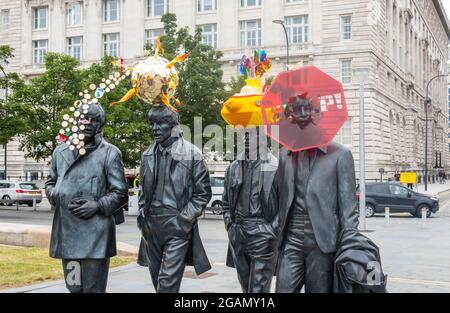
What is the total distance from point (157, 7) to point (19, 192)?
81.1ft

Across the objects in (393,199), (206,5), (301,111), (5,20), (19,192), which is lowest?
(19,192)

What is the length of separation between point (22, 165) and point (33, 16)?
47.1 feet

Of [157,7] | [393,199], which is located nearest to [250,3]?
[157,7]

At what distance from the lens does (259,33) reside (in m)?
46.4

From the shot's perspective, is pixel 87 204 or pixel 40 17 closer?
pixel 87 204

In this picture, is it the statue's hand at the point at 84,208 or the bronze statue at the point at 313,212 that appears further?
the statue's hand at the point at 84,208

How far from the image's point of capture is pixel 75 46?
53.0 m

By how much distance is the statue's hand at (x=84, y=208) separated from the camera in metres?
5.61

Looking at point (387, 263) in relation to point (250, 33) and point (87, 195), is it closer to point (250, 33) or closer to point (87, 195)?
point (87, 195)

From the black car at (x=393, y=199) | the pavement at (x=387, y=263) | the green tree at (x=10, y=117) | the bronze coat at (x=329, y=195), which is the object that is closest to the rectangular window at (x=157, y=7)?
the green tree at (x=10, y=117)

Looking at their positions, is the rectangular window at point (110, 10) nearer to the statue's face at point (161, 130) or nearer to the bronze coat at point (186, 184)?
the statue's face at point (161, 130)

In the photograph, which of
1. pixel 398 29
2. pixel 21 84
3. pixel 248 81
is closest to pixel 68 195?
pixel 248 81

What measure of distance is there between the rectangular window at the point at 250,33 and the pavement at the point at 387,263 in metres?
27.3
